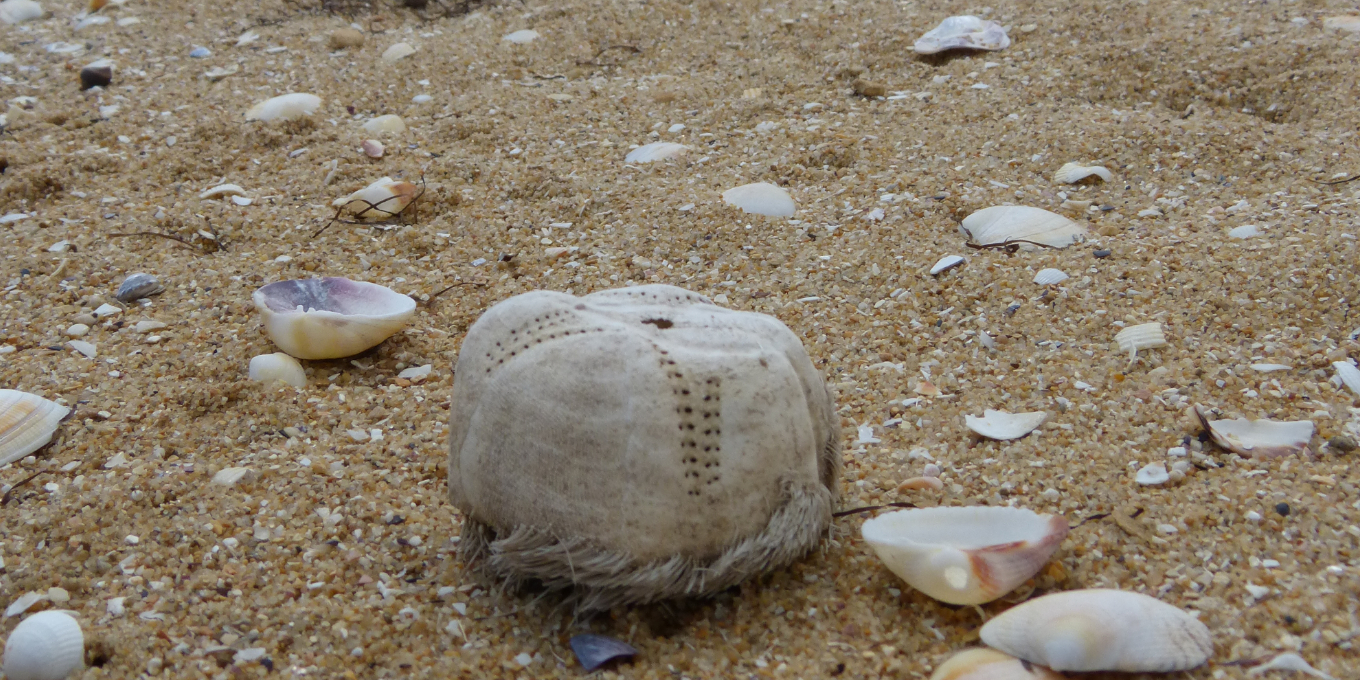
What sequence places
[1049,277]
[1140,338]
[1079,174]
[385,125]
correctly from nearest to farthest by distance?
[1140,338]
[1049,277]
[1079,174]
[385,125]

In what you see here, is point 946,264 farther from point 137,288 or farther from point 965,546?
point 137,288

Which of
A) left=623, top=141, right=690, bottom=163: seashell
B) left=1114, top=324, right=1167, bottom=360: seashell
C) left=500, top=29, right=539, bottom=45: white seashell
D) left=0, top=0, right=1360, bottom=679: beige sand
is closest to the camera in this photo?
left=0, top=0, right=1360, bottom=679: beige sand

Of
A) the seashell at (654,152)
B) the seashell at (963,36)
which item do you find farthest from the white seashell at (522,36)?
the seashell at (963,36)

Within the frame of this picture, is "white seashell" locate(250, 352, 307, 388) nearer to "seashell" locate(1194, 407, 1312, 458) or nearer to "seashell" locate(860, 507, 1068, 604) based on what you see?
"seashell" locate(860, 507, 1068, 604)

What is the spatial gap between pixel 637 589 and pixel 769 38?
3.75m

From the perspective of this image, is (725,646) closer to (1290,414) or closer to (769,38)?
(1290,414)

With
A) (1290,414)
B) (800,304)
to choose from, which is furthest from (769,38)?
(1290,414)

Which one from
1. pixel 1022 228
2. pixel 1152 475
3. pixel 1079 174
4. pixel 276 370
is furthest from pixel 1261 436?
pixel 276 370

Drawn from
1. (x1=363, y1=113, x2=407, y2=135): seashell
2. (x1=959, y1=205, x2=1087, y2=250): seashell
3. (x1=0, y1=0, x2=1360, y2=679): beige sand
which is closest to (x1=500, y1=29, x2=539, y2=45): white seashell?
(x1=0, y1=0, x2=1360, y2=679): beige sand

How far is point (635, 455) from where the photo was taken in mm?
1698

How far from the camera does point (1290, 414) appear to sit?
86.6 inches

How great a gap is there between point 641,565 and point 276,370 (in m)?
1.43

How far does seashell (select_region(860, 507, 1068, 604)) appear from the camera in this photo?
175cm

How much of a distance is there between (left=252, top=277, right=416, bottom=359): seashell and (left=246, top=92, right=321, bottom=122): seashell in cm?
162
